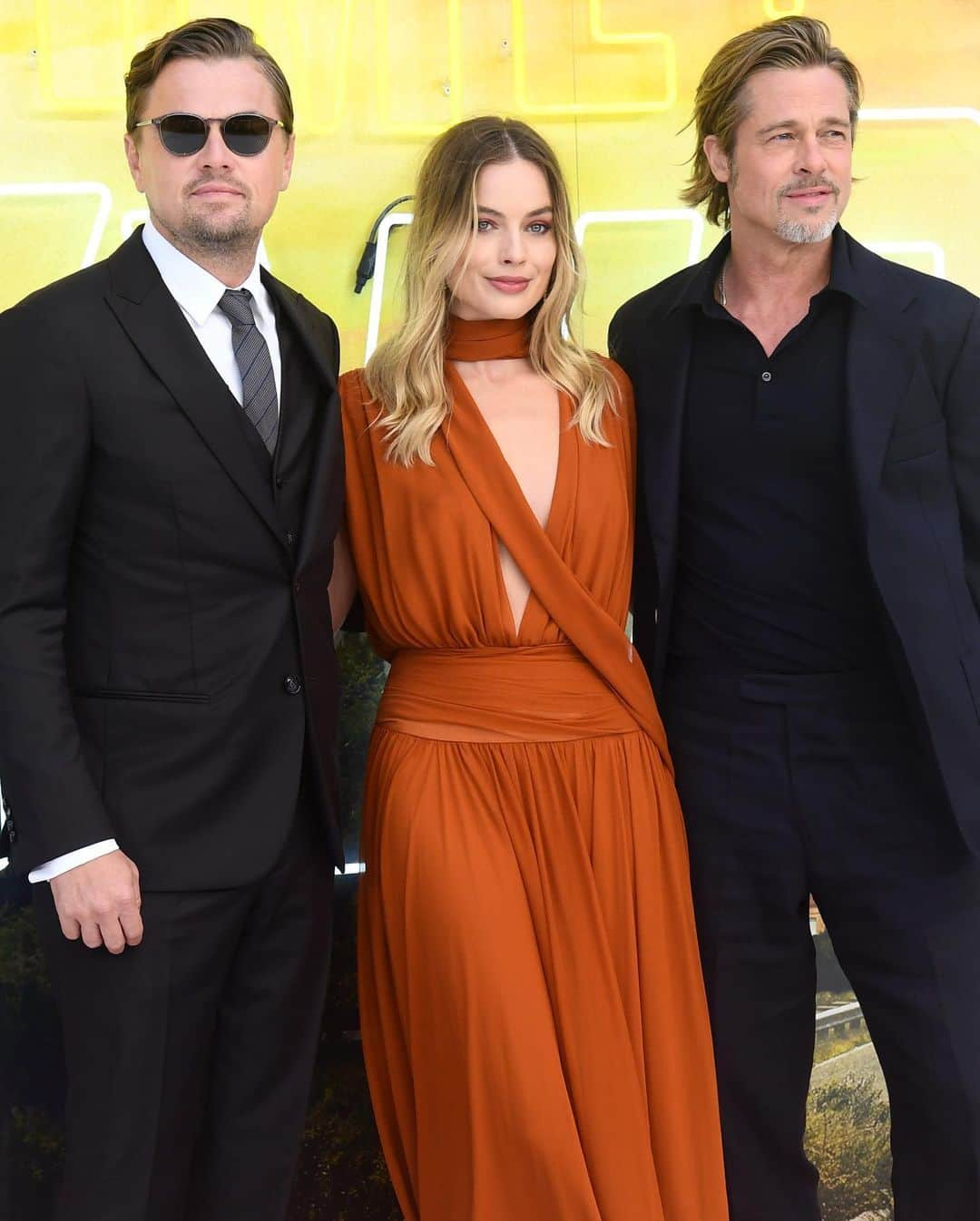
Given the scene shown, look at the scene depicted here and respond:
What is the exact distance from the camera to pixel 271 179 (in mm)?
2260

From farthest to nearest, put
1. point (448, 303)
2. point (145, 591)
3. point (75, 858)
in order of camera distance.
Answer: point (448, 303) → point (145, 591) → point (75, 858)

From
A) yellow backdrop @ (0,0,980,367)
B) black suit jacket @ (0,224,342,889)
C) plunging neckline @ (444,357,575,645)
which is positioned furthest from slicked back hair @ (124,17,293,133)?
yellow backdrop @ (0,0,980,367)

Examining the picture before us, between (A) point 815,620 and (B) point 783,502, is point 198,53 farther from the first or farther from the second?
(A) point 815,620

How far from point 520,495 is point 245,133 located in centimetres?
73

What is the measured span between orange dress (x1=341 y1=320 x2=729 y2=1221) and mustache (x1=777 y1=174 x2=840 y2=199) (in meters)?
0.54

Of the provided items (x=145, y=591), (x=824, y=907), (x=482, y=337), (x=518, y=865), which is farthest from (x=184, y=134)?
(x=824, y=907)

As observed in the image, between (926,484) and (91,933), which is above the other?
(926,484)

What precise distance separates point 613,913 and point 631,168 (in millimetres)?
1686

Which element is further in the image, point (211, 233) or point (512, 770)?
point (512, 770)

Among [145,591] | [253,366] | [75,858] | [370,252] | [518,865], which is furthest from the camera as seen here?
[370,252]

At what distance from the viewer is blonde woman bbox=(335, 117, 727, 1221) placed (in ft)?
7.44

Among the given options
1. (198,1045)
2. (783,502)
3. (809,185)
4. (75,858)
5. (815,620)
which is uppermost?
(809,185)

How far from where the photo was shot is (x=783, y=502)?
246cm

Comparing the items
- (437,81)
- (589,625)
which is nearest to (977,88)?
(437,81)
